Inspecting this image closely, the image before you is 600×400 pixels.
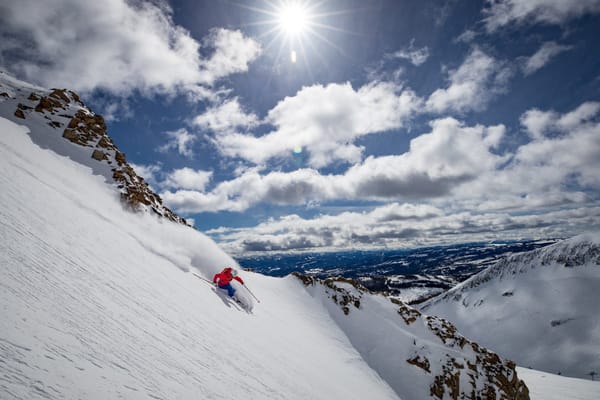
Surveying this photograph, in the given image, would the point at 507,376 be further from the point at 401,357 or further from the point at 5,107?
the point at 5,107

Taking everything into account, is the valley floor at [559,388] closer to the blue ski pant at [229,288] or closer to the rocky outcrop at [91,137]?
the blue ski pant at [229,288]

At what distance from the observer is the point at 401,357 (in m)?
31.9

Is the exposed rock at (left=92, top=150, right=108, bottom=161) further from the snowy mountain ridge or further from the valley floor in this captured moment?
the valley floor

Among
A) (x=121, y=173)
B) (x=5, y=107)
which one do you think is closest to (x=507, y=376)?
(x=121, y=173)

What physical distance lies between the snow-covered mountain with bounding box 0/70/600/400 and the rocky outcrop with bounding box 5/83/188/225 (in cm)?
23

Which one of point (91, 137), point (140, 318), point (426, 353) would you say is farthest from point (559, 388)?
point (91, 137)

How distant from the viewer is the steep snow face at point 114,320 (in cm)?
538

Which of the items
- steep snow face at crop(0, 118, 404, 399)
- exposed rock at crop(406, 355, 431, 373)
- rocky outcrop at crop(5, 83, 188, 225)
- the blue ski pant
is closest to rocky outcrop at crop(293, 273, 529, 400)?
exposed rock at crop(406, 355, 431, 373)

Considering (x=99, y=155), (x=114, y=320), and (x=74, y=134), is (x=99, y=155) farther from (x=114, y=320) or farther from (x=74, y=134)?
(x=114, y=320)

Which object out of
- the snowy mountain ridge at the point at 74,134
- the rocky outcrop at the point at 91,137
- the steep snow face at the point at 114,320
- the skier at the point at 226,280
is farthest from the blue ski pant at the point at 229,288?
the rocky outcrop at the point at 91,137

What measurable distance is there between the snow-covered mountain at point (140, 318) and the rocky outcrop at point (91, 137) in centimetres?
23

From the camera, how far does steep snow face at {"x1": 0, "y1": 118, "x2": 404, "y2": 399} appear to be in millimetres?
5375

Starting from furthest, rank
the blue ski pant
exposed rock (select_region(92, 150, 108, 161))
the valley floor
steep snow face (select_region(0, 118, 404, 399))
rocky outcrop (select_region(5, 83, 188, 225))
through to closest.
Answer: the valley floor < exposed rock (select_region(92, 150, 108, 161)) < rocky outcrop (select_region(5, 83, 188, 225)) < the blue ski pant < steep snow face (select_region(0, 118, 404, 399))

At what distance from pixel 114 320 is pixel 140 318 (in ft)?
4.13
